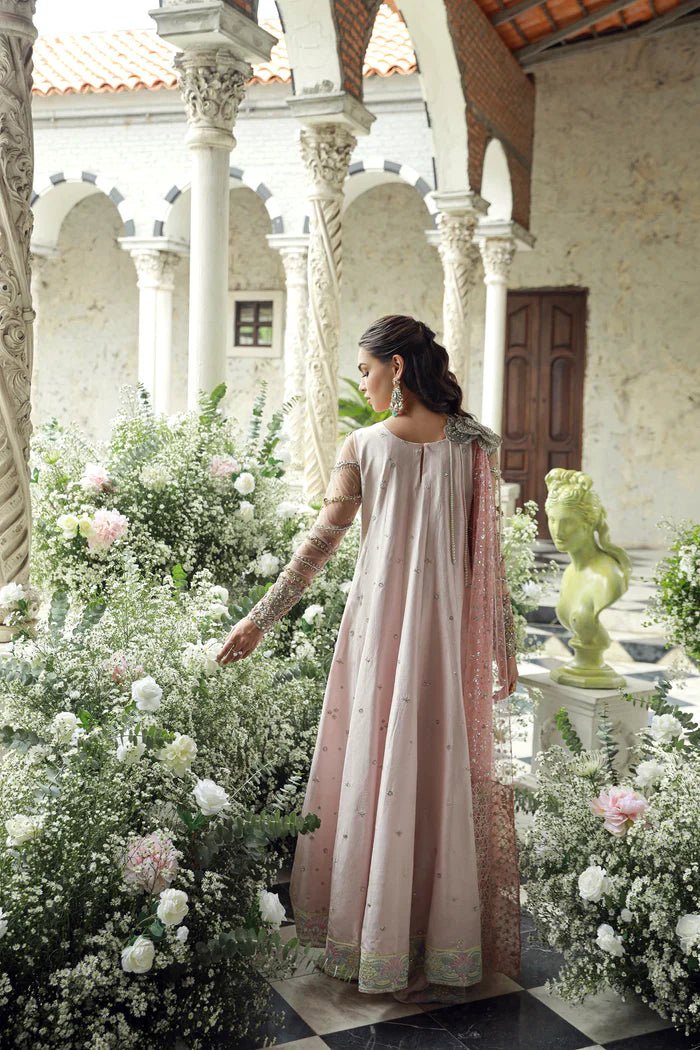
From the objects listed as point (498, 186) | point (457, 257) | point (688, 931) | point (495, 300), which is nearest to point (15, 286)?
point (688, 931)

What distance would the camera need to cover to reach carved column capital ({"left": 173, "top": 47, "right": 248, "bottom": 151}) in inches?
217

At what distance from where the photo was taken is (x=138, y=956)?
222 centimetres

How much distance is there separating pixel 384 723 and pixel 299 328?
10595 millimetres

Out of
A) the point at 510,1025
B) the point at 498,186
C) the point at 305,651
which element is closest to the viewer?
the point at 510,1025

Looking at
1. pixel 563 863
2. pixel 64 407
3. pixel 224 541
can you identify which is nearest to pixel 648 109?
pixel 64 407

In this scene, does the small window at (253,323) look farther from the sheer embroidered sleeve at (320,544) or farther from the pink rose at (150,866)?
the pink rose at (150,866)

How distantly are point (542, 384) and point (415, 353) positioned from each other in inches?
434

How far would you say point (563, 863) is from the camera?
9.60 ft

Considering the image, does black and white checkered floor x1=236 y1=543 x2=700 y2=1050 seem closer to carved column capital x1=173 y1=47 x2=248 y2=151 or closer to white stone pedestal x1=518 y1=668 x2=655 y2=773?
white stone pedestal x1=518 y1=668 x2=655 y2=773

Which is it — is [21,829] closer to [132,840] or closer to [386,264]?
[132,840]

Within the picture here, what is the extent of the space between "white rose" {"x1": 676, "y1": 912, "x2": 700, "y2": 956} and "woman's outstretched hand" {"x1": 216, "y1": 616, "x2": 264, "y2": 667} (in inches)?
49.5

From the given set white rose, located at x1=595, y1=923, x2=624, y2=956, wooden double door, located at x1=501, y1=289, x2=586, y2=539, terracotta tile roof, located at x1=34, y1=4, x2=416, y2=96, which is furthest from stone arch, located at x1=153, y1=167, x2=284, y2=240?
white rose, located at x1=595, y1=923, x2=624, y2=956

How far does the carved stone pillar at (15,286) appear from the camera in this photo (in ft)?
10.3

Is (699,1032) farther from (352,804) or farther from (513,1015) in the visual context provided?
(352,804)
